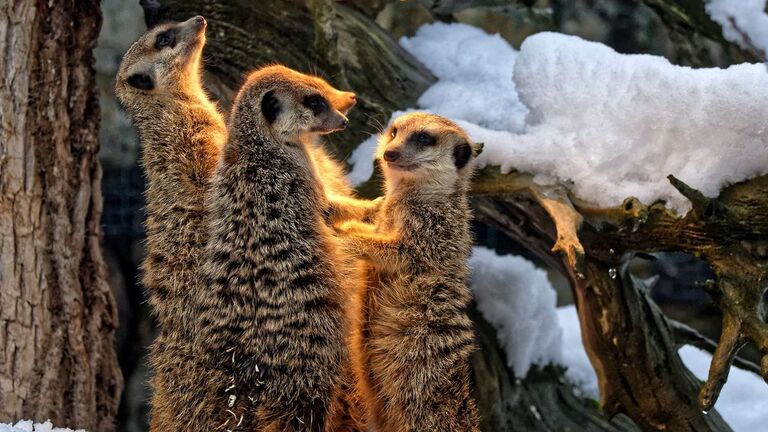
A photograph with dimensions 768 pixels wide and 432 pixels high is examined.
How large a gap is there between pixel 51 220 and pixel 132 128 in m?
1.93

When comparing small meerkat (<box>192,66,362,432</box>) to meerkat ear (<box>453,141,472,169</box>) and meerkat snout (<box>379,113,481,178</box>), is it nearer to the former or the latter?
meerkat snout (<box>379,113,481,178</box>)

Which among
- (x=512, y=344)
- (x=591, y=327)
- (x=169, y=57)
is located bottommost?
(x=512, y=344)

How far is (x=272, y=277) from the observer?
2287mm

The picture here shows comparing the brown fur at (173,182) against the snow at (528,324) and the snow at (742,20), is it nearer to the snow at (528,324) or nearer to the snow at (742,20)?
the snow at (528,324)

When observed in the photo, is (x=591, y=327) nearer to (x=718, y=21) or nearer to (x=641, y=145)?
(x=641, y=145)

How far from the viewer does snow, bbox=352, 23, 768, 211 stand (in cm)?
262

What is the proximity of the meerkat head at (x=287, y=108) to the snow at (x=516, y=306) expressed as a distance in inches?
57.7

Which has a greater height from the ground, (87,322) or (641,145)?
(641,145)

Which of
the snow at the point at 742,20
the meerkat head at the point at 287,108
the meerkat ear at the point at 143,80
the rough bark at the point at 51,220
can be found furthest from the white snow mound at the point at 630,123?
the rough bark at the point at 51,220

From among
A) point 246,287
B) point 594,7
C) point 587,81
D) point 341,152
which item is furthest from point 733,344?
point 594,7

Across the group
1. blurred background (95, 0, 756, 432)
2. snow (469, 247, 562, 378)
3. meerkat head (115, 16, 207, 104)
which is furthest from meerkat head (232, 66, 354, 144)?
blurred background (95, 0, 756, 432)

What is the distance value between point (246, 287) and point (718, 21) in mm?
2055

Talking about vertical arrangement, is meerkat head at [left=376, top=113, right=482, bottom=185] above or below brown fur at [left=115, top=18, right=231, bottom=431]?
above

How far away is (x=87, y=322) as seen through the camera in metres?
3.26
